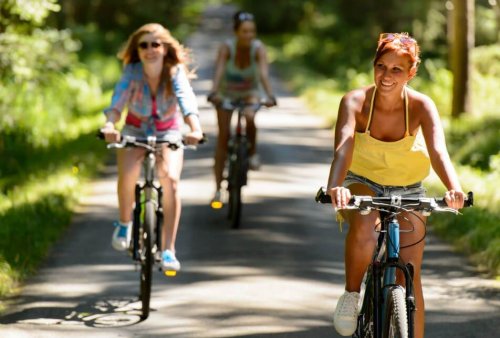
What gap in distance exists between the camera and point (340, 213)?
6648 mm

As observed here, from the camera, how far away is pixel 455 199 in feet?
18.9

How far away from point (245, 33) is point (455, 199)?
7091 millimetres

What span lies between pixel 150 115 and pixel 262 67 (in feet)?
12.6

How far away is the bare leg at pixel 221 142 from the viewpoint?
41.4ft

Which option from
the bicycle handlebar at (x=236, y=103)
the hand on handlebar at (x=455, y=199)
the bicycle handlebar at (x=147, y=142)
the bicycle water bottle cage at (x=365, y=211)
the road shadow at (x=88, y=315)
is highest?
the bicycle handlebar at (x=236, y=103)

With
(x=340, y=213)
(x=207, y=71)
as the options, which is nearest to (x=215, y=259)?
(x=340, y=213)

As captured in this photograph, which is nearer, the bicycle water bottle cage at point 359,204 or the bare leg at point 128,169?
the bicycle water bottle cage at point 359,204

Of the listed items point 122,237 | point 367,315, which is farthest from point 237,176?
point 367,315

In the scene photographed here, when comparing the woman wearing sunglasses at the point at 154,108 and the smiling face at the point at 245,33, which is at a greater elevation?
the smiling face at the point at 245,33

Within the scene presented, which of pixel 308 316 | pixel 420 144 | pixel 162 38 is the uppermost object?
pixel 162 38

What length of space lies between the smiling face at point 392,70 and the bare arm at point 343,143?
0.20 m

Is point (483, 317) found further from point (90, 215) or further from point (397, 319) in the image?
point (90, 215)

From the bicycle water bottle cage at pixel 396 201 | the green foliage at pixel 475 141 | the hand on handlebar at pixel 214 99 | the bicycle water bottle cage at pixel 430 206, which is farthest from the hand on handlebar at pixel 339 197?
the green foliage at pixel 475 141

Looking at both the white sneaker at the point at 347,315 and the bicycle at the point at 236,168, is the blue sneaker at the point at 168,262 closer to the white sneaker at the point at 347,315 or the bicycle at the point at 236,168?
the white sneaker at the point at 347,315
